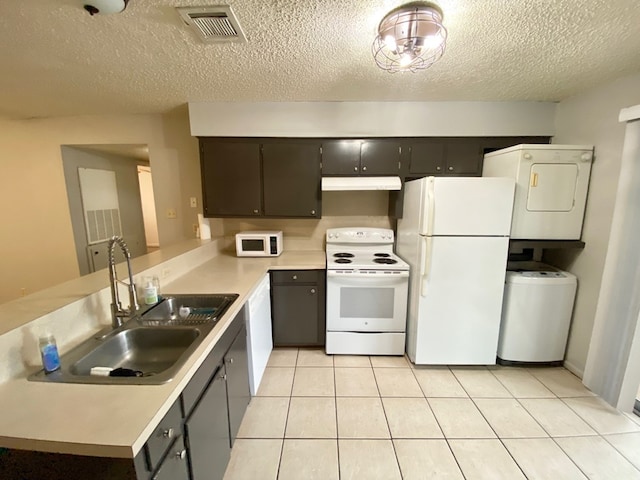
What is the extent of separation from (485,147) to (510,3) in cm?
155

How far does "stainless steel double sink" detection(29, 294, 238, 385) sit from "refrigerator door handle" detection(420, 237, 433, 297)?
4.87ft

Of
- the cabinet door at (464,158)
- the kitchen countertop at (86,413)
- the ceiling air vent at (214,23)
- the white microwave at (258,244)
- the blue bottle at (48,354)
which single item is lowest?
the kitchen countertop at (86,413)

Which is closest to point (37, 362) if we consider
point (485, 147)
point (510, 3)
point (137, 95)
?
point (137, 95)

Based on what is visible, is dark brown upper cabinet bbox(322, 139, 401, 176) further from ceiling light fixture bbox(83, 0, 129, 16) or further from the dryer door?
ceiling light fixture bbox(83, 0, 129, 16)

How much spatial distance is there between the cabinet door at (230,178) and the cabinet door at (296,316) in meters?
0.89

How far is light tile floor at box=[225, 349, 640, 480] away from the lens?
59.7 inches

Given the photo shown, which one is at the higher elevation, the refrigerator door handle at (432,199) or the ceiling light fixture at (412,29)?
the ceiling light fixture at (412,29)

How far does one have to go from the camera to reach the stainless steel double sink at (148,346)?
3.21ft

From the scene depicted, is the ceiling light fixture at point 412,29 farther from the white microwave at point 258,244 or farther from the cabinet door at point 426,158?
the white microwave at point 258,244

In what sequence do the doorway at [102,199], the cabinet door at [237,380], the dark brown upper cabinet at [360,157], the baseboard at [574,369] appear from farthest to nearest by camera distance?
the doorway at [102,199]
the dark brown upper cabinet at [360,157]
the baseboard at [574,369]
the cabinet door at [237,380]

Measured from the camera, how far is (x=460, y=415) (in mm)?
1883

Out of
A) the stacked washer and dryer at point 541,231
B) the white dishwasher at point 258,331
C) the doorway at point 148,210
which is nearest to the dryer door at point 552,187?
the stacked washer and dryer at point 541,231

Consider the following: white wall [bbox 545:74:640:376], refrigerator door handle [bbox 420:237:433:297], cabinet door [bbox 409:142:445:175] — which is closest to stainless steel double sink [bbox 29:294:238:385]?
refrigerator door handle [bbox 420:237:433:297]

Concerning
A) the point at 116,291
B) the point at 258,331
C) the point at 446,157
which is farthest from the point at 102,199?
the point at 446,157
